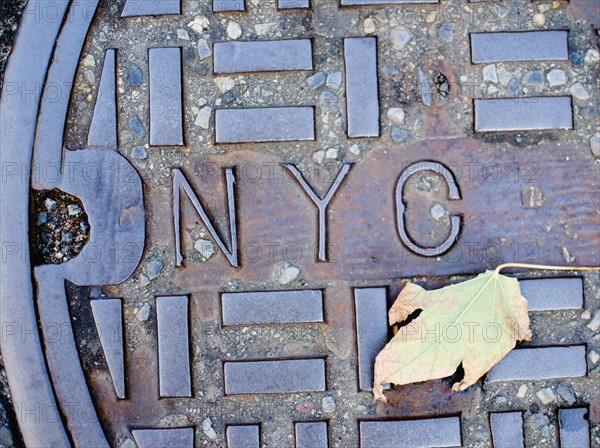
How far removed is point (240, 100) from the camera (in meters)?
1.66

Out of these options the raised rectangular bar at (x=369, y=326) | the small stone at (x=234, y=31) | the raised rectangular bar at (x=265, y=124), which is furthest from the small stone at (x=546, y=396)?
the small stone at (x=234, y=31)

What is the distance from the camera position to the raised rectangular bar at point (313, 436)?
1.64 metres

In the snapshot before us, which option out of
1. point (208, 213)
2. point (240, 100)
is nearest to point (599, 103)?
point (240, 100)

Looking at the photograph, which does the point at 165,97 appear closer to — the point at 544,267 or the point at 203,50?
the point at 203,50

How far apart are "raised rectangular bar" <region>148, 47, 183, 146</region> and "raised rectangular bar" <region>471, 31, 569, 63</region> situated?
0.86 meters

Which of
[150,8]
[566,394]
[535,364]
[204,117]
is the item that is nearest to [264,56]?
[204,117]

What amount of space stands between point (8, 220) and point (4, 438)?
641 mm

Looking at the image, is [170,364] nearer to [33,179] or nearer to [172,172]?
[172,172]

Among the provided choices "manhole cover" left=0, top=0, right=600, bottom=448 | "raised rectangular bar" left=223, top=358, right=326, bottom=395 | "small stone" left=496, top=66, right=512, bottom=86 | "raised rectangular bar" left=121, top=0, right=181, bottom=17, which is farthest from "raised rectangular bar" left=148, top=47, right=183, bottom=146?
"small stone" left=496, top=66, right=512, bottom=86

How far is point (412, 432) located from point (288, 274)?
0.58 metres

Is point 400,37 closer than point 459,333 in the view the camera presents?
No

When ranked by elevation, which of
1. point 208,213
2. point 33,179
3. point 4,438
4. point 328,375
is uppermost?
point 33,179

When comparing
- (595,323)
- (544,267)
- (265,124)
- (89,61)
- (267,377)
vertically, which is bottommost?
(267,377)

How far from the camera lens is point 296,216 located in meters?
1.66
